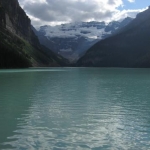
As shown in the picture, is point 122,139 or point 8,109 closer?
point 122,139

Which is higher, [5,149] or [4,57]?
[4,57]

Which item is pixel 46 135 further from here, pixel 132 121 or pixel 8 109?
pixel 8 109

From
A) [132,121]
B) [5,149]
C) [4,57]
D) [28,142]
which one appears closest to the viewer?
[5,149]

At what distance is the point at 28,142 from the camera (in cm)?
1775

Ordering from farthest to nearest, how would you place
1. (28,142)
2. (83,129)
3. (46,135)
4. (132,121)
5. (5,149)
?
(132,121), (83,129), (46,135), (28,142), (5,149)

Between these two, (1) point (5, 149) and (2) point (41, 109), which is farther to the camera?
(2) point (41, 109)

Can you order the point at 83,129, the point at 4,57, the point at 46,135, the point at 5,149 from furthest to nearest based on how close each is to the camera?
the point at 4,57 < the point at 83,129 < the point at 46,135 < the point at 5,149

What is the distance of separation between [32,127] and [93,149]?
6618 millimetres

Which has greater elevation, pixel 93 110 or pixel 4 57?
pixel 4 57

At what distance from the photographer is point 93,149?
16.6 metres

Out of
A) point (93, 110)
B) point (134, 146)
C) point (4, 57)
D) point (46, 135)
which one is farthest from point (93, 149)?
point (4, 57)

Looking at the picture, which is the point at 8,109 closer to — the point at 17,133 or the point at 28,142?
the point at 17,133

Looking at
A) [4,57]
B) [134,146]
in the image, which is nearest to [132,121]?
[134,146]

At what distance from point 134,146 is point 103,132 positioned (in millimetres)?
3664
